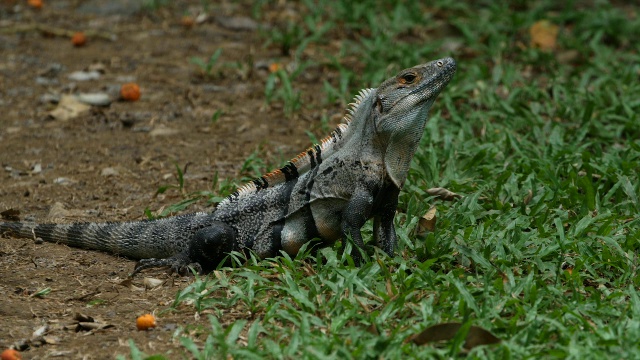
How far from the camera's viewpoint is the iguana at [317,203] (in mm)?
5473

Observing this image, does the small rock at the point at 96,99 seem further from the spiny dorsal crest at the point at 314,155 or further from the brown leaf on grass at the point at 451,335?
the brown leaf on grass at the point at 451,335

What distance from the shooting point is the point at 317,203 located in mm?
5652

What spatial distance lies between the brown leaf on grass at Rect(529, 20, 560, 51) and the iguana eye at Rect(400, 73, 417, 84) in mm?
5035

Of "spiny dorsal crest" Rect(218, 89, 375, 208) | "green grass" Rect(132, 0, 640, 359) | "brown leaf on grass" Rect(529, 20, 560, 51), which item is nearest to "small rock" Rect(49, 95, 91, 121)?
"green grass" Rect(132, 0, 640, 359)

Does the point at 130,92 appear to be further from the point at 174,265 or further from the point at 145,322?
the point at 145,322

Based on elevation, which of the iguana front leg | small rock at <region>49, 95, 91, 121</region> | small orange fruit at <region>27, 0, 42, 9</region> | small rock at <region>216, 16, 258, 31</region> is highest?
the iguana front leg

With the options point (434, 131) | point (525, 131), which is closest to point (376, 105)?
point (434, 131)

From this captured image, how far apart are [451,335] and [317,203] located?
150cm

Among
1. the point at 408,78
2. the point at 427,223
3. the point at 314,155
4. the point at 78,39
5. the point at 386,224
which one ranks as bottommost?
the point at 78,39

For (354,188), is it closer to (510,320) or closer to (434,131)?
(510,320)

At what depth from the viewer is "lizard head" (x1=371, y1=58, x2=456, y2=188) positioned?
5449 mm

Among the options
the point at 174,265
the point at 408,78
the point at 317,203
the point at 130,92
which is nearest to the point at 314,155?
the point at 317,203

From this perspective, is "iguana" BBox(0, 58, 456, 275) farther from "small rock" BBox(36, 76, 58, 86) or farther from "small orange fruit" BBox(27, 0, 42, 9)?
"small orange fruit" BBox(27, 0, 42, 9)

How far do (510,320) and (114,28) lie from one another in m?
7.79
